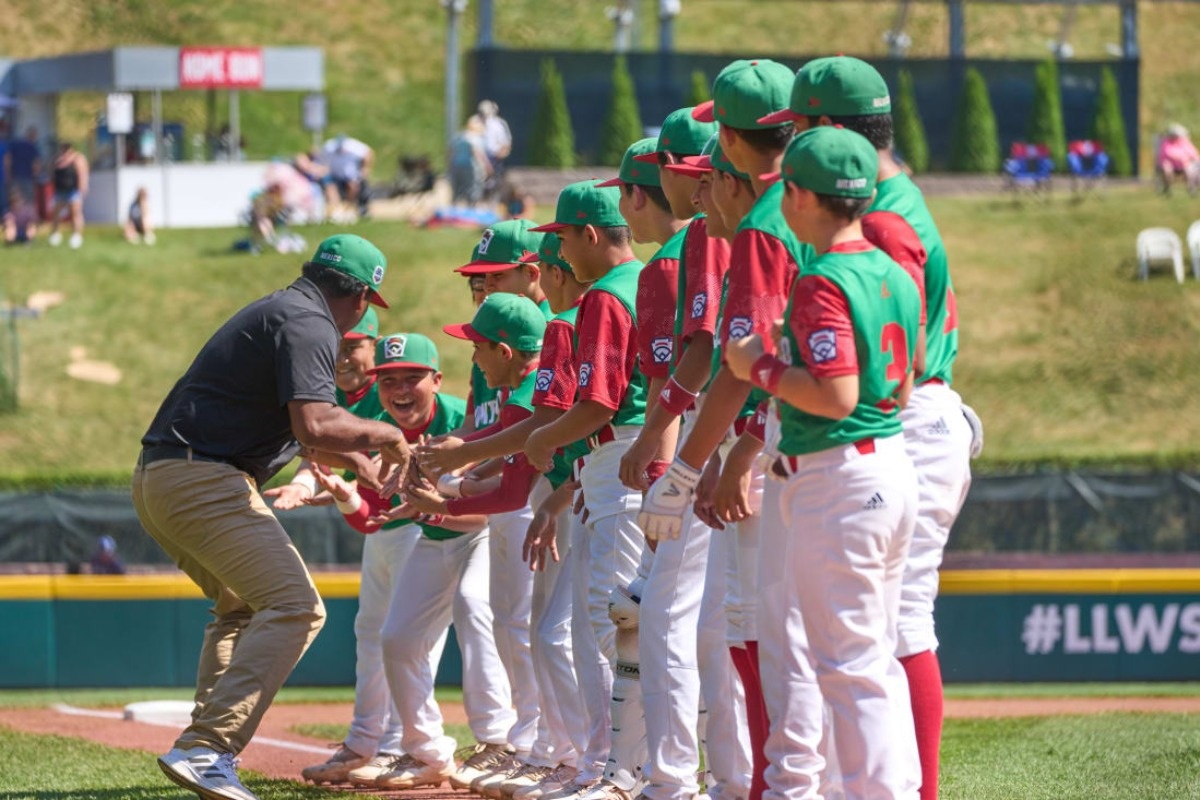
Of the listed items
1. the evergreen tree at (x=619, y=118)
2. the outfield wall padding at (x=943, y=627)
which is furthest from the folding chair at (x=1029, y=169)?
the outfield wall padding at (x=943, y=627)

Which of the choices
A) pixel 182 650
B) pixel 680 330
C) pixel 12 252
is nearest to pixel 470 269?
pixel 680 330

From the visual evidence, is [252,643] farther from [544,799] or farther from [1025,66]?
[1025,66]

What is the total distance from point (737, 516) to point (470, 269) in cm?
284

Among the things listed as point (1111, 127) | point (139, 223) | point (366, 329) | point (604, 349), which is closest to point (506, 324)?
point (604, 349)

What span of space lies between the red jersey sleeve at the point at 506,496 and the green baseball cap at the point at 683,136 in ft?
4.98

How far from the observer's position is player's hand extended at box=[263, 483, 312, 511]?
717 cm

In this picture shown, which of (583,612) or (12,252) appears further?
(12,252)

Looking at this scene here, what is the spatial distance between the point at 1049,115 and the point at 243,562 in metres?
29.7

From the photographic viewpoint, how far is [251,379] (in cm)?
641

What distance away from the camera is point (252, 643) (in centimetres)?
635

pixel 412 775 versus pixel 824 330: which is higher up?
pixel 824 330

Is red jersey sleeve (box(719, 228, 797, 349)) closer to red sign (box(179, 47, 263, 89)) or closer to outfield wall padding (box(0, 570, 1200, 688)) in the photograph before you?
outfield wall padding (box(0, 570, 1200, 688))

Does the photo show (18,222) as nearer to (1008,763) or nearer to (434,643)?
(434,643)

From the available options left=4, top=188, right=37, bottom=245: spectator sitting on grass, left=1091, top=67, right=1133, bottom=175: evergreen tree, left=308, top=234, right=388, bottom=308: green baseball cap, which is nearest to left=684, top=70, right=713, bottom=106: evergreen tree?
left=1091, top=67, right=1133, bottom=175: evergreen tree
